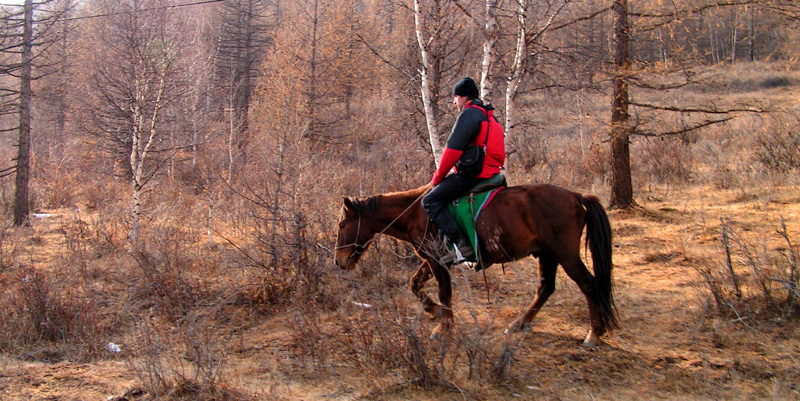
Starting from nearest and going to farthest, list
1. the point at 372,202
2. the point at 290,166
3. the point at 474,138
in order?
1. the point at 474,138
2. the point at 372,202
3. the point at 290,166

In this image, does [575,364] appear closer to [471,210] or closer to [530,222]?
[530,222]

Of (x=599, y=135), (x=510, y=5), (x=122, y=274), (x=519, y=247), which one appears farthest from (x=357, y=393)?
(x=599, y=135)

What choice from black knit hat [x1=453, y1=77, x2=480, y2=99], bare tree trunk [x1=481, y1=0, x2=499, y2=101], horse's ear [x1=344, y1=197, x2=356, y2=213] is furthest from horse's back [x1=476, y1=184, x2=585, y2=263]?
bare tree trunk [x1=481, y1=0, x2=499, y2=101]

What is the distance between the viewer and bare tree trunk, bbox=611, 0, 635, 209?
11510 mm

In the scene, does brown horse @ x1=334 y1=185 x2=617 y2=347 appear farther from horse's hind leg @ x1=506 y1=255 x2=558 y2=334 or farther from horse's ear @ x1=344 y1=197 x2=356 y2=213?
horse's ear @ x1=344 y1=197 x2=356 y2=213

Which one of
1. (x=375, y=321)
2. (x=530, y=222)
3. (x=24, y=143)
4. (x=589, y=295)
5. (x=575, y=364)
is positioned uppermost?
(x=24, y=143)

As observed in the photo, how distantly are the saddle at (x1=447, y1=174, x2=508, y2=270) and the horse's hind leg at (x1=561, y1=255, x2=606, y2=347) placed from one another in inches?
38.8

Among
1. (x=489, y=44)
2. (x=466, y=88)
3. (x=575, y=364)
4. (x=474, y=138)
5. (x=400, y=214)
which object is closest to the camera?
(x=575, y=364)

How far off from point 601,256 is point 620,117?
794cm

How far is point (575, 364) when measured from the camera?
5000 mm

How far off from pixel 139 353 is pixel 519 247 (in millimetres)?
4376

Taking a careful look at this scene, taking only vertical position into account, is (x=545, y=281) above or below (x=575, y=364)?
above

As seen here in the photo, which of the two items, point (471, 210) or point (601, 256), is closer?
point (601, 256)

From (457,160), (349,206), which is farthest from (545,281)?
(349,206)
